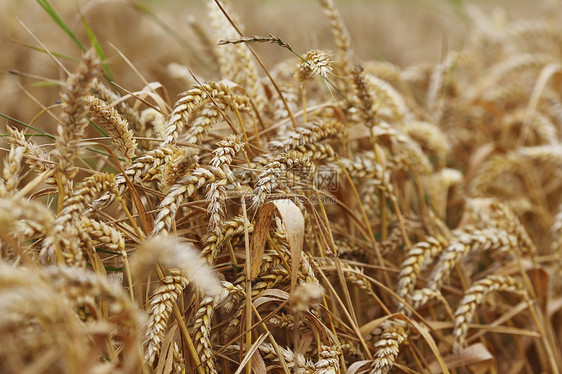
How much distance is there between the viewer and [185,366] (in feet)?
3.24

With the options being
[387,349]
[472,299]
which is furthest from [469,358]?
[387,349]

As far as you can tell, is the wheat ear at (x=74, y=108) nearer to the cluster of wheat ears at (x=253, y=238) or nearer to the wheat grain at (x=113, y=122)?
the cluster of wheat ears at (x=253, y=238)

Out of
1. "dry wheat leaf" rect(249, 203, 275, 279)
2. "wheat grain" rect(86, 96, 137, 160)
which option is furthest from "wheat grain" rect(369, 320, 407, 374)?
"wheat grain" rect(86, 96, 137, 160)

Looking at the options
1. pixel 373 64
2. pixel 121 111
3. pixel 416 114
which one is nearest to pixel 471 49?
pixel 416 114

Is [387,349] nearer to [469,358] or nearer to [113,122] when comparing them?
[469,358]

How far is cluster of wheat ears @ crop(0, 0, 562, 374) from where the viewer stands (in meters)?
0.70

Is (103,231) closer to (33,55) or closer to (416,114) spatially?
(416,114)

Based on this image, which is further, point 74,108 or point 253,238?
point 253,238

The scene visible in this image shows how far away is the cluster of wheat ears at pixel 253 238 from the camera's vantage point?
70cm

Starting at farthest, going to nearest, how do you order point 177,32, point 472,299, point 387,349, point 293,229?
point 177,32, point 472,299, point 387,349, point 293,229

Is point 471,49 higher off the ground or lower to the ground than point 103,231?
higher

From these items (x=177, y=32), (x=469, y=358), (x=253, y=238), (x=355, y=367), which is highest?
(x=177, y=32)

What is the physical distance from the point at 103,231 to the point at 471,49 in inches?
108

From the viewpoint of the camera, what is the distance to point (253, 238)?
984mm
